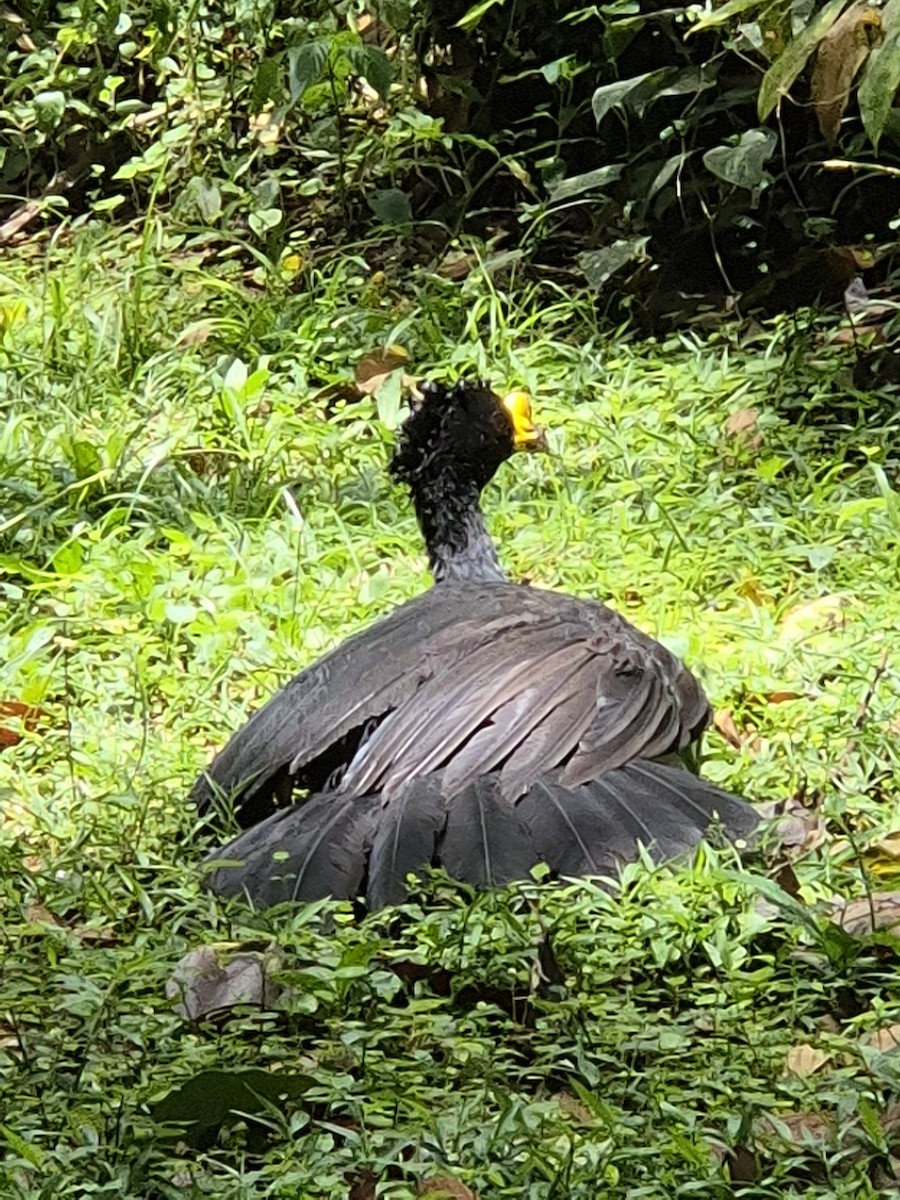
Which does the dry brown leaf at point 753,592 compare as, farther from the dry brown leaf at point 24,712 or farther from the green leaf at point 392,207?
the green leaf at point 392,207

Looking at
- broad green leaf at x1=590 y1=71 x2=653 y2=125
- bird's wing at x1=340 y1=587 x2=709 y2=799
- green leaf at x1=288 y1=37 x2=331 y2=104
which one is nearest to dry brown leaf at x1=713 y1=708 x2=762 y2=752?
bird's wing at x1=340 y1=587 x2=709 y2=799

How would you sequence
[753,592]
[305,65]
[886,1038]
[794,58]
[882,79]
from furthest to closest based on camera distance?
[305,65]
[753,592]
[794,58]
[882,79]
[886,1038]

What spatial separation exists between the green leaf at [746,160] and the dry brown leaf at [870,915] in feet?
12.7

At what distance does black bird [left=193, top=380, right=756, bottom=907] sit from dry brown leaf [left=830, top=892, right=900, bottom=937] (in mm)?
258

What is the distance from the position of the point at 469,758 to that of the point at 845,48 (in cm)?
218

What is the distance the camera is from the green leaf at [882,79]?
409cm

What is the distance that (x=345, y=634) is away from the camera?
5.34 meters

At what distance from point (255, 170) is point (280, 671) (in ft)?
14.2

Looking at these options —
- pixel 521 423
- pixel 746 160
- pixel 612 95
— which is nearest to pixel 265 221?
pixel 612 95

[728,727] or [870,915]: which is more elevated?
[870,915]

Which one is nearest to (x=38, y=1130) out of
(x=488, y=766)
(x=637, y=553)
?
(x=488, y=766)

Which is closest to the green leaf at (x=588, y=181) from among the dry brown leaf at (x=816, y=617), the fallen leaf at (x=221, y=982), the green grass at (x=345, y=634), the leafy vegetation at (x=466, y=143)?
the leafy vegetation at (x=466, y=143)

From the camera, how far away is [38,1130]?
2945mm

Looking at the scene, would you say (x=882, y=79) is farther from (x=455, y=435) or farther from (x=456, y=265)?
(x=456, y=265)
